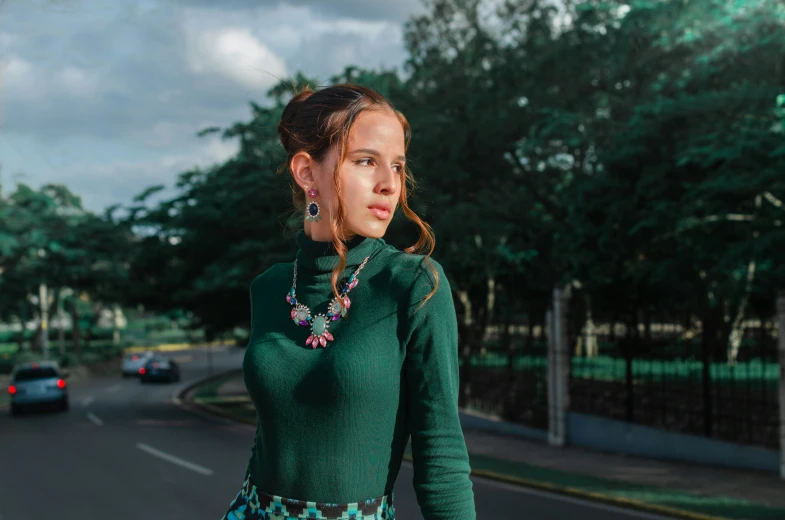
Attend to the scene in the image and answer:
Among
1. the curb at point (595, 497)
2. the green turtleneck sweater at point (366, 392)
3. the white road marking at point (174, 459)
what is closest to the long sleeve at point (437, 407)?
the green turtleneck sweater at point (366, 392)

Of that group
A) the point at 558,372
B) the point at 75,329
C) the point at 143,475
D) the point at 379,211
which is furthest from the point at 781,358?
the point at 75,329

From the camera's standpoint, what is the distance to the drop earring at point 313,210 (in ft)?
6.28

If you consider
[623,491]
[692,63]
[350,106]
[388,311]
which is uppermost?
[692,63]

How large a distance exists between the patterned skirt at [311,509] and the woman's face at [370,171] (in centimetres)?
59

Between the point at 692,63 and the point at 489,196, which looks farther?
the point at 489,196

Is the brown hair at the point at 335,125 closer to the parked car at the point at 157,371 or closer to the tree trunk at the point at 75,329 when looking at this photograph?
the parked car at the point at 157,371

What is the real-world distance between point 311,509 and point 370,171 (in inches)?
29.2

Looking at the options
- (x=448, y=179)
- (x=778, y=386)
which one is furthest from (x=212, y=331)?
(x=778, y=386)

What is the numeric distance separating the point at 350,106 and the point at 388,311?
46 centimetres

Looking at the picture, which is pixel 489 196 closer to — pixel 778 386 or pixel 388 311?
pixel 778 386

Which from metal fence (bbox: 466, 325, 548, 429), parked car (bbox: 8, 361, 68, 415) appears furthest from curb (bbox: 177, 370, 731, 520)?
parked car (bbox: 8, 361, 68, 415)

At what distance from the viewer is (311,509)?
5.88 feet

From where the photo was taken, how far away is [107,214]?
71.1 ft

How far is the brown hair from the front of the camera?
1821 millimetres
